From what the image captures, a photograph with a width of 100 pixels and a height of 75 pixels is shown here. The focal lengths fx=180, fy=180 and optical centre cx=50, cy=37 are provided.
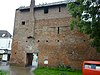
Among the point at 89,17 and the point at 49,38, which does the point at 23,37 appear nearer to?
the point at 49,38

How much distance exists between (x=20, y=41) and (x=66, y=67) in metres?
7.87

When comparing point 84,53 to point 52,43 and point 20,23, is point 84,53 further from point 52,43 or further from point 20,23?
point 20,23

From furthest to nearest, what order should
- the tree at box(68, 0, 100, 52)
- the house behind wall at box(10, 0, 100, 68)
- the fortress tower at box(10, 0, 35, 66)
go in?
the fortress tower at box(10, 0, 35, 66) < the house behind wall at box(10, 0, 100, 68) < the tree at box(68, 0, 100, 52)

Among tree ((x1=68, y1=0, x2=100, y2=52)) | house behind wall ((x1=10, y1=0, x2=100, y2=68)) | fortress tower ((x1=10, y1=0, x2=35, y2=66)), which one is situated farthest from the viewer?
fortress tower ((x1=10, y1=0, x2=35, y2=66))

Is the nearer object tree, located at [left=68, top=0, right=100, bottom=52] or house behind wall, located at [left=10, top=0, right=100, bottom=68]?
tree, located at [left=68, top=0, right=100, bottom=52]

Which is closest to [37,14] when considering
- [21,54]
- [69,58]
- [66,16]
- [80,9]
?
[66,16]

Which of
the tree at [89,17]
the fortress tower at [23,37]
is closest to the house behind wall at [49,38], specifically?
the fortress tower at [23,37]

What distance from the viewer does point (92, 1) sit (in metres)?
14.2

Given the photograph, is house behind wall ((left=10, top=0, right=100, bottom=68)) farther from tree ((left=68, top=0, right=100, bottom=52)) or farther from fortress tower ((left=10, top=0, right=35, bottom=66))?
tree ((left=68, top=0, right=100, bottom=52))

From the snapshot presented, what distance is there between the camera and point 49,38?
23.5 meters

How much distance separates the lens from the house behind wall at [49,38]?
70.8 ft

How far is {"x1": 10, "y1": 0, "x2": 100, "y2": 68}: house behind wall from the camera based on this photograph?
70.8 ft

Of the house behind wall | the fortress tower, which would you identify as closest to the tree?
the house behind wall

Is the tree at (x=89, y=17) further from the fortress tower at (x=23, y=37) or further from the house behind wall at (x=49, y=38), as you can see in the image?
the fortress tower at (x=23, y=37)
